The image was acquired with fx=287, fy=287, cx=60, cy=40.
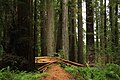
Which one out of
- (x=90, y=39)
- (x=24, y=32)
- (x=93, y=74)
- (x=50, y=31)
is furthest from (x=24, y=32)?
(x=50, y=31)

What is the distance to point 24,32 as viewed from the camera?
952 cm

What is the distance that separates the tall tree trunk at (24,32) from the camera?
949 cm

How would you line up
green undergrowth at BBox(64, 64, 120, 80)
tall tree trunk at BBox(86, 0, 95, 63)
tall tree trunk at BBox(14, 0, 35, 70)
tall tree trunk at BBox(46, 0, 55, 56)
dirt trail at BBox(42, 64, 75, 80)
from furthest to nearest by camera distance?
tall tree trunk at BBox(46, 0, 55, 56)
tall tree trunk at BBox(86, 0, 95, 63)
green undergrowth at BBox(64, 64, 120, 80)
tall tree trunk at BBox(14, 0, 35, 70)
dirt trail at BBox(42, 64, 75, 80)

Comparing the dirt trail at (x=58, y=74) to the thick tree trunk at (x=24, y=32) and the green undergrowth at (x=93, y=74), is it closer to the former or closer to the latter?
the green undergrowth at (x=93, y=74)

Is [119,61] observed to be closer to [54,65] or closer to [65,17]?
[65,17]

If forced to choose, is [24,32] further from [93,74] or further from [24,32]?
[93,74]

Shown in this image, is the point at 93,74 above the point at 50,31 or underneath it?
underneath

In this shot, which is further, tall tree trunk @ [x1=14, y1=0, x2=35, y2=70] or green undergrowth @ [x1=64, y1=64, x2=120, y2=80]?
green undergrowth @ [x1=64, y1=64, x2=120, y2=80]

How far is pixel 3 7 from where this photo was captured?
9062 millimetres

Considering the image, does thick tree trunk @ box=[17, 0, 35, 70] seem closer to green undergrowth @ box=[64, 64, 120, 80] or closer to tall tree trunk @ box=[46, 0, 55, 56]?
green undergrowth @ box=[64, 64, 120, 80]

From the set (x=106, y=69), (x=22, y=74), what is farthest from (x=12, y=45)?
(x=106, y=69)

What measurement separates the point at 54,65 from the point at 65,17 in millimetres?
8224

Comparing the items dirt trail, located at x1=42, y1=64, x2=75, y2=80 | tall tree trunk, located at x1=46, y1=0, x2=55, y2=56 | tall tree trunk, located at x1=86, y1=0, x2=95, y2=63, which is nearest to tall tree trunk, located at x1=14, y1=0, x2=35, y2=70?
dirt trail, located at x1=42, y1=64, x2=75, y2=80

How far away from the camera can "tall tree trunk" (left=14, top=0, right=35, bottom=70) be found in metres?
9.49
